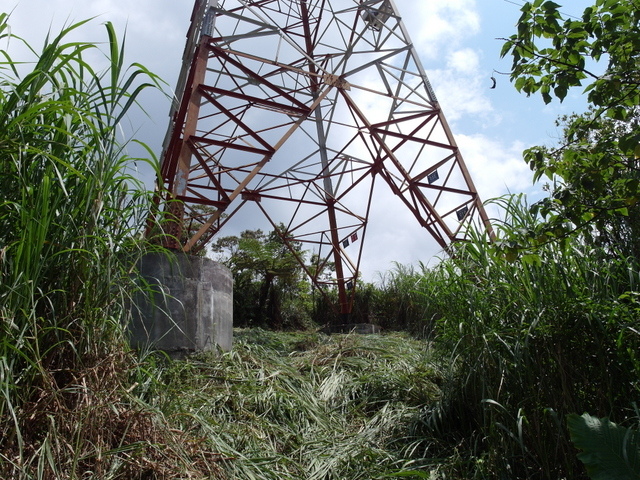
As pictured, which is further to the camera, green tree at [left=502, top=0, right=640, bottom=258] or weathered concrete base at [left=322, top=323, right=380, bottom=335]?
weathered concrete base at [left=322, top=323, right=380, bottom=335]

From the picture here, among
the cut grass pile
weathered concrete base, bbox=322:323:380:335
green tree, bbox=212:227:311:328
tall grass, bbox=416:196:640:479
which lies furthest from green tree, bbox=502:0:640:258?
green tree, bbox=212:227:311:328

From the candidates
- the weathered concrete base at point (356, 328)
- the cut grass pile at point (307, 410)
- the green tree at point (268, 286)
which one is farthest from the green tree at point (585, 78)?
the green tree at point (268, 286)

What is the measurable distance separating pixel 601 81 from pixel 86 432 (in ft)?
8.41

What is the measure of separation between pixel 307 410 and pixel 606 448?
201 centimetres

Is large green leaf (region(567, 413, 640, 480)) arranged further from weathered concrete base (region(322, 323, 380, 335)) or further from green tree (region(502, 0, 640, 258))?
weathered concrete base (region(322, 323, 380, 335))

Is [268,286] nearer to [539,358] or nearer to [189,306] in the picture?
[189,306]

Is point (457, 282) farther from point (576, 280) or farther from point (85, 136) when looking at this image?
point (85, 136)

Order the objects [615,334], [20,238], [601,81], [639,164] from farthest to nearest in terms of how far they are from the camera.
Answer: [639,164]
[615,334]
[601,81]
[20,238]

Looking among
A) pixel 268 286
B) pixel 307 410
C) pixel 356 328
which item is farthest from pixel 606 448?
pixel 268 286

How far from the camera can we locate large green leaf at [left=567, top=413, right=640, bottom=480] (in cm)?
190

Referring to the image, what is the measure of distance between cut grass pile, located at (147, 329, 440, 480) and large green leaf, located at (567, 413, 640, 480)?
0.92 meters

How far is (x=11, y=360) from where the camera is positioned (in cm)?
185

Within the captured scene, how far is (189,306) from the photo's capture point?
4.66 m

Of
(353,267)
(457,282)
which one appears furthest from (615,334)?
(353,267)
